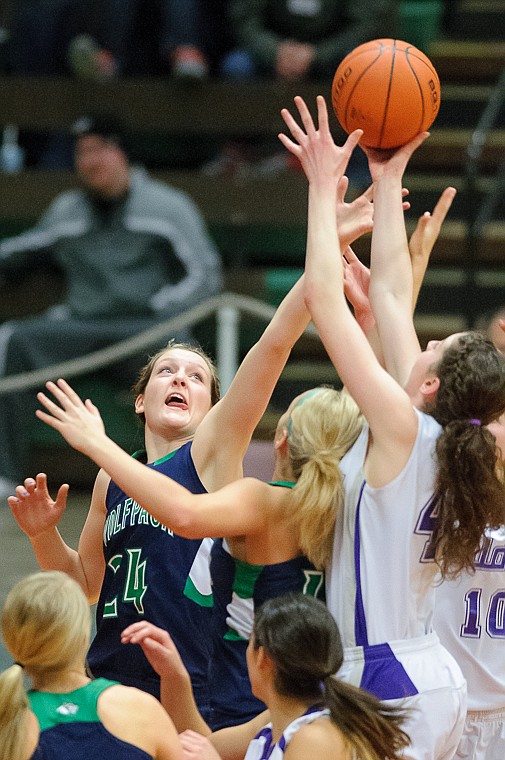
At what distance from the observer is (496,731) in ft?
10.00

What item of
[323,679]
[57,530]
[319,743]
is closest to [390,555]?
[323,679]

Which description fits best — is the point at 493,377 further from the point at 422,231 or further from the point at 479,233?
the point at 479,233

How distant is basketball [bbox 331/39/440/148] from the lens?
10.3 ft

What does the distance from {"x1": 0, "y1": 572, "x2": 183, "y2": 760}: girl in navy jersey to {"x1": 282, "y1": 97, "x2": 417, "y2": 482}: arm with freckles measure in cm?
70

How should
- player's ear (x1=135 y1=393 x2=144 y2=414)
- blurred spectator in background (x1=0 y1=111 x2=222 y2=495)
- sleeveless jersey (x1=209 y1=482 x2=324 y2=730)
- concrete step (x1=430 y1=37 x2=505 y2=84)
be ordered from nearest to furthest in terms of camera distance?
sleeveless jersey (x1=209 y1=482 x2=324 y2=730), player's ear (x1=135 y1=393 x2=144 y2=414), blurred spectator in background (x1=0 y1=111 x2=222 y2=495), concrete step (x1=430 y1=37 x2=505 y2=84)

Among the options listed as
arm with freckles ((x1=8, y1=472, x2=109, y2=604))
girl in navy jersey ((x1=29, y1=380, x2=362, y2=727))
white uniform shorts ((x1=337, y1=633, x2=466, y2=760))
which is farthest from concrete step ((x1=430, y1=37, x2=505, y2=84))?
white uniform shorts ((x1=337, y1=633, x2=466, y2=760))

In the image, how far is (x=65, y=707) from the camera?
2395 mm

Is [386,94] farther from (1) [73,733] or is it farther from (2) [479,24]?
(2) [479,24]

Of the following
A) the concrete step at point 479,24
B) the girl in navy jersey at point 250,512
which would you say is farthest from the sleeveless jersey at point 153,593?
the concrete step at point 479,24

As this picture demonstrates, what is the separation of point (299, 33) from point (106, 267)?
238 cm

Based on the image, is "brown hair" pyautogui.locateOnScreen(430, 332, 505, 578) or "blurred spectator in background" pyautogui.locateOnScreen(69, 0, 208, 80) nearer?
"brown hair" pyautogui.locateOnScreen(430, 332, 505, 578)

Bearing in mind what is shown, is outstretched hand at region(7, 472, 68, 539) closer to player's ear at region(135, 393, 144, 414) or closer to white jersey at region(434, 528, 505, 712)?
player's ear at region(135, 393, 144, 414)

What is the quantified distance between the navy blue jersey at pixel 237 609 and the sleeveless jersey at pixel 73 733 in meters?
0.49

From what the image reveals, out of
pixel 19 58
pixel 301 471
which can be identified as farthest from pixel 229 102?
pixel 301 471
